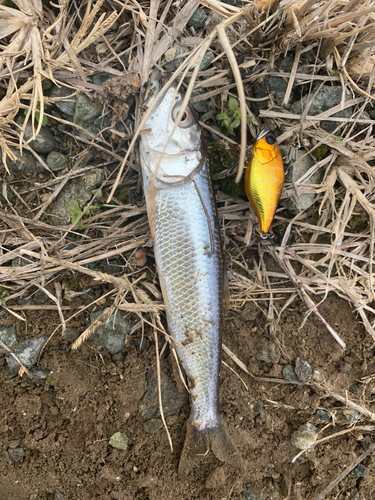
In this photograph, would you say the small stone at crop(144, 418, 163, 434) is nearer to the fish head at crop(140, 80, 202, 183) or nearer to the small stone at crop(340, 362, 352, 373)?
the small stone at crop(340, 362, 352, 373)

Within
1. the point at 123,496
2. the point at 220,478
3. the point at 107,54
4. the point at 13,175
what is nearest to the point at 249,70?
the point at 107,54

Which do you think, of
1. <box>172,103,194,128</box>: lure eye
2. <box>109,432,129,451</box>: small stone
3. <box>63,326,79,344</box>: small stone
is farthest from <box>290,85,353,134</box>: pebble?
<box>109,432,129,451</box>: small stone

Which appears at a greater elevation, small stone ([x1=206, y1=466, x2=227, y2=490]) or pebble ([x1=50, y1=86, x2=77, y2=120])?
pebble ([x1=50, y1=86, x2=77, y2=120])

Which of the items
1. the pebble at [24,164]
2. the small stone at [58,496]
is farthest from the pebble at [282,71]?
the small stone at [58,496]

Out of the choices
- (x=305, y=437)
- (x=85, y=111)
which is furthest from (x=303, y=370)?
(x=85, y=111)

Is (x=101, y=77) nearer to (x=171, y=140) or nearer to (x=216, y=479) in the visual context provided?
(x=171, y=140)

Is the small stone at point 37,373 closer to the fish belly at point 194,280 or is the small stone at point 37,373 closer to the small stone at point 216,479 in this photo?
the fish belly at point 194,280

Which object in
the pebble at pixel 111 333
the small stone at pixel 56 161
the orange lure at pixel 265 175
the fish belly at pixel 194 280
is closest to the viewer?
the orange lure at pixel 265 175
